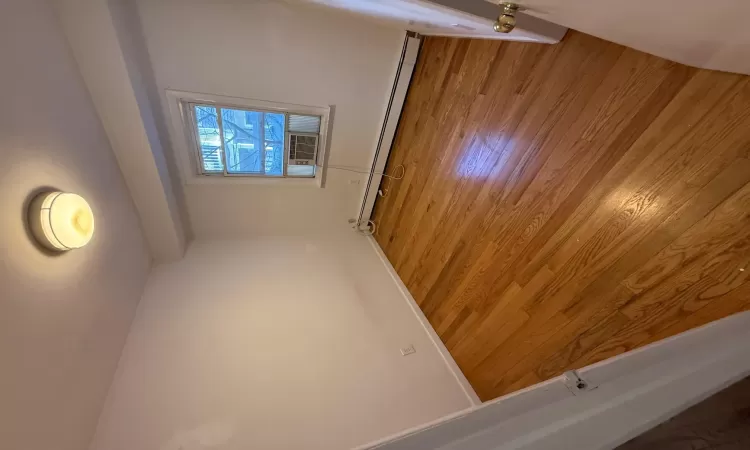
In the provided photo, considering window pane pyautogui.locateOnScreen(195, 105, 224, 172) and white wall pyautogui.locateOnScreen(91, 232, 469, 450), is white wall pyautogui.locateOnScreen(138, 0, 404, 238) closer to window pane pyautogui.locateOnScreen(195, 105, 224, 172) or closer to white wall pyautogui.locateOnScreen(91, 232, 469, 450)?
window pane pyautogui.locateOnScreen(195, 105, 224, 172)

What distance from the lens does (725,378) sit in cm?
51

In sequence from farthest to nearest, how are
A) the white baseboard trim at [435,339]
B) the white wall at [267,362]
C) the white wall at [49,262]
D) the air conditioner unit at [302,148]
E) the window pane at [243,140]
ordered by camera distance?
1. the air conditioner unit at [302,148]
2. the window pane at [243,140]
3. the white baseboard trim at [435,339]
4. the white wall at [267,362]
5. the white wall at [49,262]

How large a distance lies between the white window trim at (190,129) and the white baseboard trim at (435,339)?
1.03m

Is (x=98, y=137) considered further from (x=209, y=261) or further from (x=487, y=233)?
(x=487, y=233)

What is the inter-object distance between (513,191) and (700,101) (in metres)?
0.75

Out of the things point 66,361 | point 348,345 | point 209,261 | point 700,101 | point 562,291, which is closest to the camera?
point 700,101

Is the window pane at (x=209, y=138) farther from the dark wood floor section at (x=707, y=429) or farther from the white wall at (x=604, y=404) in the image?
the dark wood floor section at (x=707, y=429)

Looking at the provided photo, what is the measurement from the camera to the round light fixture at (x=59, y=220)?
3.62 ft

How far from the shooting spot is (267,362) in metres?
1.95

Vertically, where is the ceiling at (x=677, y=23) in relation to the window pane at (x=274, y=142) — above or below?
below

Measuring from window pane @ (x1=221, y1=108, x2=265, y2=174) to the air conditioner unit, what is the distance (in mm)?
234

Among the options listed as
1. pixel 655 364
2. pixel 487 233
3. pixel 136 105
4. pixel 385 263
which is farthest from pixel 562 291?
pixel 136 105

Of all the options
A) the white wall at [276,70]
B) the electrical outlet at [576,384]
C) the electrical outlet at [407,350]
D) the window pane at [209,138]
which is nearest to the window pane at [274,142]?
the white wall at [276,70]

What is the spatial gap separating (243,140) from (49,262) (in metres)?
1.45
